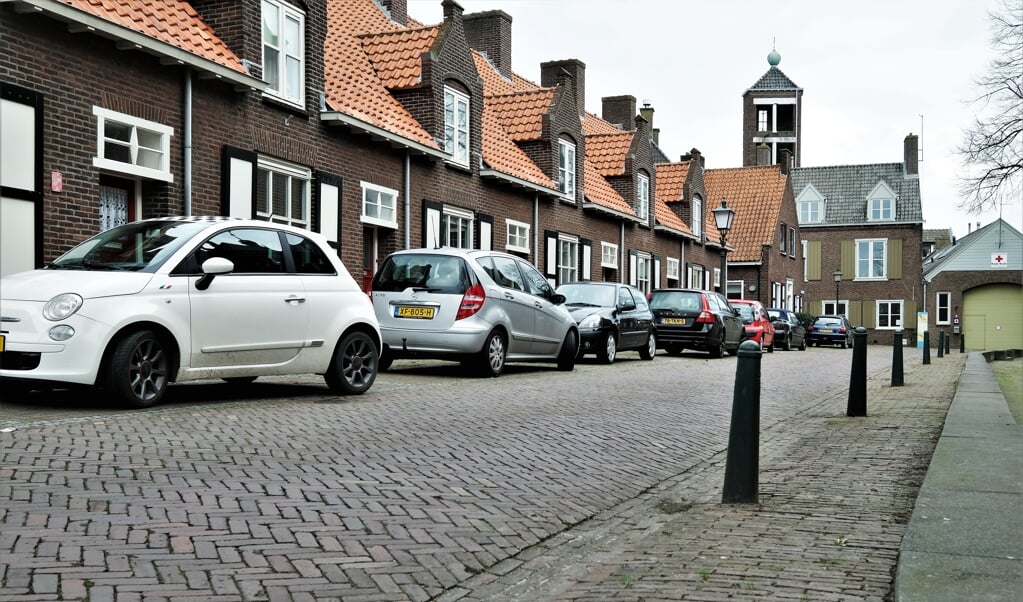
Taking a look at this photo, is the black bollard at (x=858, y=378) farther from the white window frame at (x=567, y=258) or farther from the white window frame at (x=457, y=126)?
the white window frame at (x=567, y=258)

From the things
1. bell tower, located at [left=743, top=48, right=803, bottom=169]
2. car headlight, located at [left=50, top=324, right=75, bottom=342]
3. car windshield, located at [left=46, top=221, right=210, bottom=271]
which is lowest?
car headlight, located at [left=50, top=324, right=75, bottom=342]

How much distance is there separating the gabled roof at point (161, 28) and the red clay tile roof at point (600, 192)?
15794 millimetres

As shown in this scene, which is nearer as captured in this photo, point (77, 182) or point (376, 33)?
point (77, 182)

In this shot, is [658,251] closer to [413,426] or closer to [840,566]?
[413,426]

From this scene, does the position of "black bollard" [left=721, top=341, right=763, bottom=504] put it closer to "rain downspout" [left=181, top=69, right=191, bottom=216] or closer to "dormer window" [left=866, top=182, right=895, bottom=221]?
"rain downspout" [left=181, top=69, right=191, bottom=216]

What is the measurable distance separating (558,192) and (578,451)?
63.8 feet

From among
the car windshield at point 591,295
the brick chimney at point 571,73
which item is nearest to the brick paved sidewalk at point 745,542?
the car windshield at point 591,295

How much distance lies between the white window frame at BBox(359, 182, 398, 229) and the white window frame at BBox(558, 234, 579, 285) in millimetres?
8737

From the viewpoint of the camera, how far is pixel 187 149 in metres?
14.2

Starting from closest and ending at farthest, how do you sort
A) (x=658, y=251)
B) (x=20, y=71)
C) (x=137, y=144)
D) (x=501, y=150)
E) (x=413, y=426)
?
(x=413, y=426), (x=20, y=71), (x=137, y=144), (x=501, y=150), (x=658, y=251)

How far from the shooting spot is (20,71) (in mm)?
11797

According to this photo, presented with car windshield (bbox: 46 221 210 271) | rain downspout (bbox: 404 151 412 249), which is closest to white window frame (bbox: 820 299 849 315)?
rain downspout (bbox: 404 151 412 249)

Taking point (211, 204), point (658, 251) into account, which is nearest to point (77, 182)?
point (211, 204)

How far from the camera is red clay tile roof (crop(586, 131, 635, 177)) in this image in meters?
34.1
